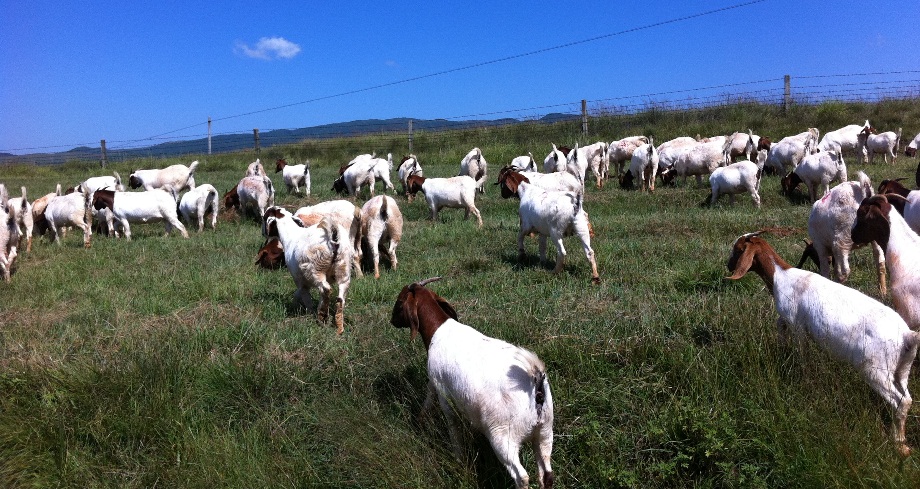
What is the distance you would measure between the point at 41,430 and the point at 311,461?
7.45 feet

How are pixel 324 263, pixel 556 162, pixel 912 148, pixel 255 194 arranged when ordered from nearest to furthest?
1. pixel 324 263
2. pixel 255 194
3. pixel 556 162
4. pixel 912 148

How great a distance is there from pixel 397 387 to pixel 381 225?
15.6 feet

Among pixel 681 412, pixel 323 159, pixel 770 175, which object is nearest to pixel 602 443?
pixel 681 412

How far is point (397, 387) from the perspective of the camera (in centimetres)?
518

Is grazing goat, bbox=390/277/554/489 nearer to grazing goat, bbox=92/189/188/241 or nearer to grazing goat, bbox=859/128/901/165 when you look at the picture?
grazing goat, bbox=92/189/188/241

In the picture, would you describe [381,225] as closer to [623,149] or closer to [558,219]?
[558,219]

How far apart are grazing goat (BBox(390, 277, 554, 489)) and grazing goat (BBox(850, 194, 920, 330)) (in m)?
3.06

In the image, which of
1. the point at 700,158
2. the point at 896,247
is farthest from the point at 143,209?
the point at 700,158

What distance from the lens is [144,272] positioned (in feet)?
30.9

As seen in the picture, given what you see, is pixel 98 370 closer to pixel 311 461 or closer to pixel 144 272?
pixel 311 461

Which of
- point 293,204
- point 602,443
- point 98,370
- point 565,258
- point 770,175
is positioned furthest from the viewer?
point 770,175

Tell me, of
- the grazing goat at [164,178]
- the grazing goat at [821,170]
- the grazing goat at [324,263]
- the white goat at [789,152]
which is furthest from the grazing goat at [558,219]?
the grazing goat at [164,178]

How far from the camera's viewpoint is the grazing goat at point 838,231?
689cm

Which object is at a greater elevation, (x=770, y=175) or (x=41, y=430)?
(x=770, y=175)
